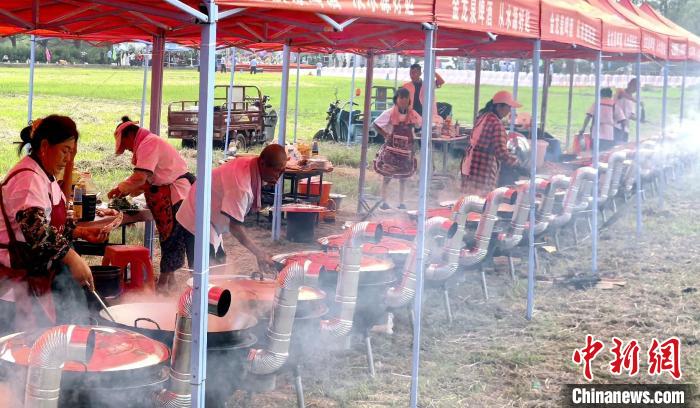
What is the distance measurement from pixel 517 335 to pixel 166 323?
3751mm

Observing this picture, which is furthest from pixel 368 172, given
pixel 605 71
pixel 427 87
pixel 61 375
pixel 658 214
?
pixel 605 71

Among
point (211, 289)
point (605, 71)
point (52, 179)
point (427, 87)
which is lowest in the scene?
point (211, 289)

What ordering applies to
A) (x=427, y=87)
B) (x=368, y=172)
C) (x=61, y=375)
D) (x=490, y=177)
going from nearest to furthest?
(x=61, y=375) < (x=427, y=87) < (x=490, y=177) < (x=368, y=172)

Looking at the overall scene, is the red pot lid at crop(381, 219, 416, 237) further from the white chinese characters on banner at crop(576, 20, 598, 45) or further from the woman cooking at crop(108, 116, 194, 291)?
the white chinese characters on banner at crop(576, 20, 598, 45)

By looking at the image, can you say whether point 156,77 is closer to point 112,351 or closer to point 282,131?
point 282,131

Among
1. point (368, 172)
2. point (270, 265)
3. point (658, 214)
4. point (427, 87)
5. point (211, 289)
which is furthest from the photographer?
point (368, 172)

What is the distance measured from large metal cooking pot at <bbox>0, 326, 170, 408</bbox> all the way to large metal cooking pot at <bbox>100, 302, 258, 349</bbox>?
0.25 meters

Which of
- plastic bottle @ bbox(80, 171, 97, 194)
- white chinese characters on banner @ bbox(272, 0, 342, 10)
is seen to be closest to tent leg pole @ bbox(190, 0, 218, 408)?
white chinese characters on banner @ bbox(272, 0, 342, 10)

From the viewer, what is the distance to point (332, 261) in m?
5.90

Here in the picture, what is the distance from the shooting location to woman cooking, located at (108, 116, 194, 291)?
21.3 feet

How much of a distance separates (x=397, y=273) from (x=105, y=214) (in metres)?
2.44

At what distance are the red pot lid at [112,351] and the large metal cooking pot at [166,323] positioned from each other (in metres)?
0.15

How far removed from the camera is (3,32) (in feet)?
23.3

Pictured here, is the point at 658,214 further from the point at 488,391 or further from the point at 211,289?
the point at 211,289
